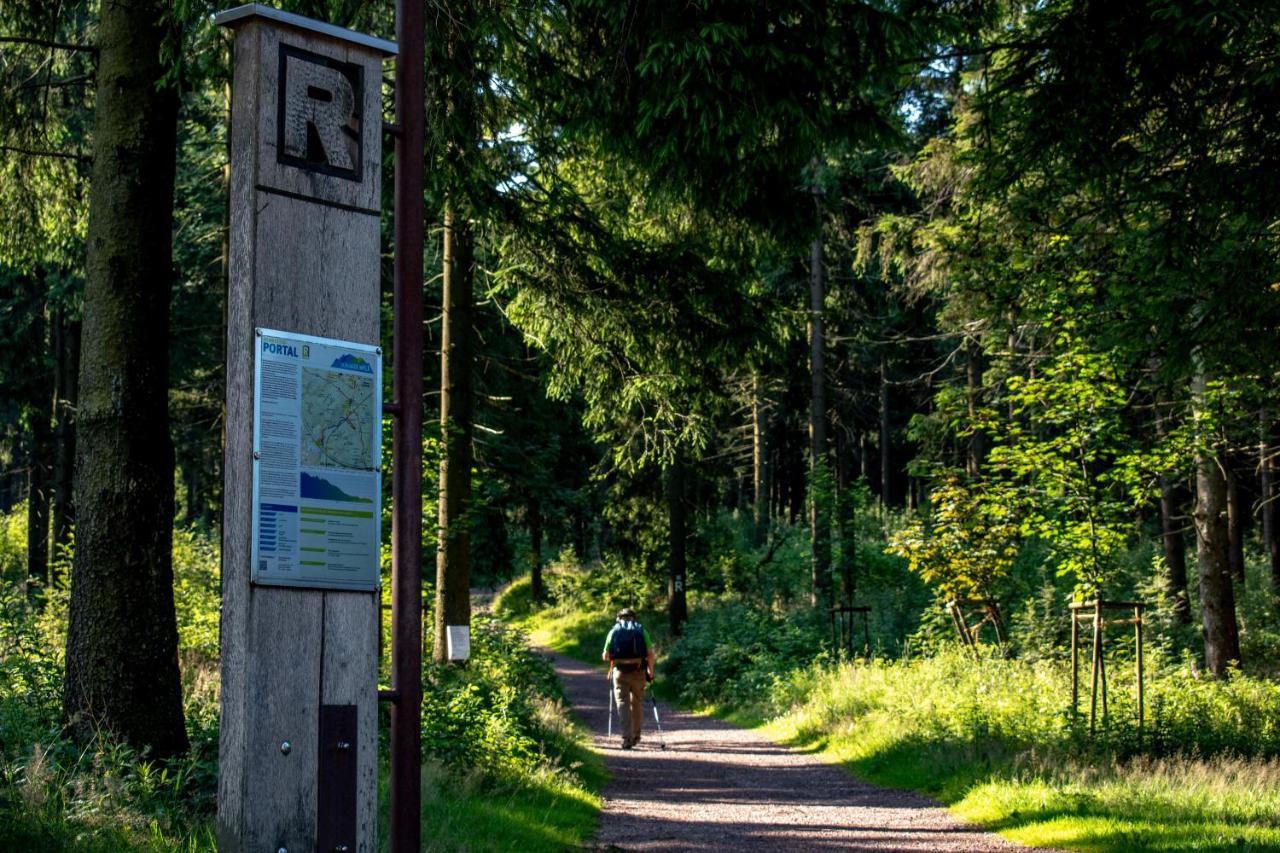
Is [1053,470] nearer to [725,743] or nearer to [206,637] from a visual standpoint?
[725,743]

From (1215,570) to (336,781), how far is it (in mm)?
14266

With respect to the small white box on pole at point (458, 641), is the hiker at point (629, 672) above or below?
below

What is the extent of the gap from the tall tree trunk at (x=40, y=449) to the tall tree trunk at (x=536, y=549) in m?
11.2

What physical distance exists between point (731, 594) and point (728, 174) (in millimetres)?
25756

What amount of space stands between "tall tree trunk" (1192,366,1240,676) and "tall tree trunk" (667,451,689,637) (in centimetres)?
1517

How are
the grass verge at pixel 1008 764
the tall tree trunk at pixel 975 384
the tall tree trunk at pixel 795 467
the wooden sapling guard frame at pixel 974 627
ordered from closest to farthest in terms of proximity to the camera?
the grass verge at pixel 1008 764 < the wooden sapling guard frame at pixel 974 627 < the tall tree trunk at pixel 975 384 < the tall tree trunk at pixel 795 467

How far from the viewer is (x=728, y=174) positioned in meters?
8.45

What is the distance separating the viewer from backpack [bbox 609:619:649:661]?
16.8 m

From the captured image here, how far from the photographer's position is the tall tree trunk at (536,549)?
1344 inches

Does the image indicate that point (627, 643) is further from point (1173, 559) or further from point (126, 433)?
point (1173, 559)

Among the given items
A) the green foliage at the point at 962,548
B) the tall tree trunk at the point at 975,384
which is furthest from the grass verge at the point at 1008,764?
the tall tree trunk at the point at 975,384

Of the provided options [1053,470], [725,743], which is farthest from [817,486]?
[1053,470]

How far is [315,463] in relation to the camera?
142 inches

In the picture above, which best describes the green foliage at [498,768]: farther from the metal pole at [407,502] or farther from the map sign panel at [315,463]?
the map sign panel at [315,463]
